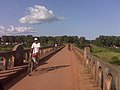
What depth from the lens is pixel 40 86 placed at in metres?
12.3

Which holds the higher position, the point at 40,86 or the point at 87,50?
the point at 87,50

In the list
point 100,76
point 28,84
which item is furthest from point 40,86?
point 100,76

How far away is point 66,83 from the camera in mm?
13250

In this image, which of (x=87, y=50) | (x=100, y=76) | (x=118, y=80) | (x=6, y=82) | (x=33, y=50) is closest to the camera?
(x=118, y=80)

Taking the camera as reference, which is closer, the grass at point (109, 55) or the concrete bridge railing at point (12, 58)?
the concrete bridge railing at point (12, 58)

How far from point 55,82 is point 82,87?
181 centimetres

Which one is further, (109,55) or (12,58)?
(109,55)

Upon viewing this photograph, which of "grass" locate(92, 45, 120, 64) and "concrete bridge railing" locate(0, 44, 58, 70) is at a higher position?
"concrete bridge railing" locate(0, 44, 58, 70)

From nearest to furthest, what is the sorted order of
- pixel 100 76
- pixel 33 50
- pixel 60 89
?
1. pixel 100 76
2. pixel 60 89
3. pixel 33 50

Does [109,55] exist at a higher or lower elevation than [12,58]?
lower

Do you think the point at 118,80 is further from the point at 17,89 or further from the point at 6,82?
the point at 6,82

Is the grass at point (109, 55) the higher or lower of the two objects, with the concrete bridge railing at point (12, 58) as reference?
lower

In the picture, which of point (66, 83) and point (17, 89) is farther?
point (66, 83)

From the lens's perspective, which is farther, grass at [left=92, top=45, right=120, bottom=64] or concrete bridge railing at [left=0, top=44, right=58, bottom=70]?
grass at [left=92, top=45, right=120, bottom=64]
